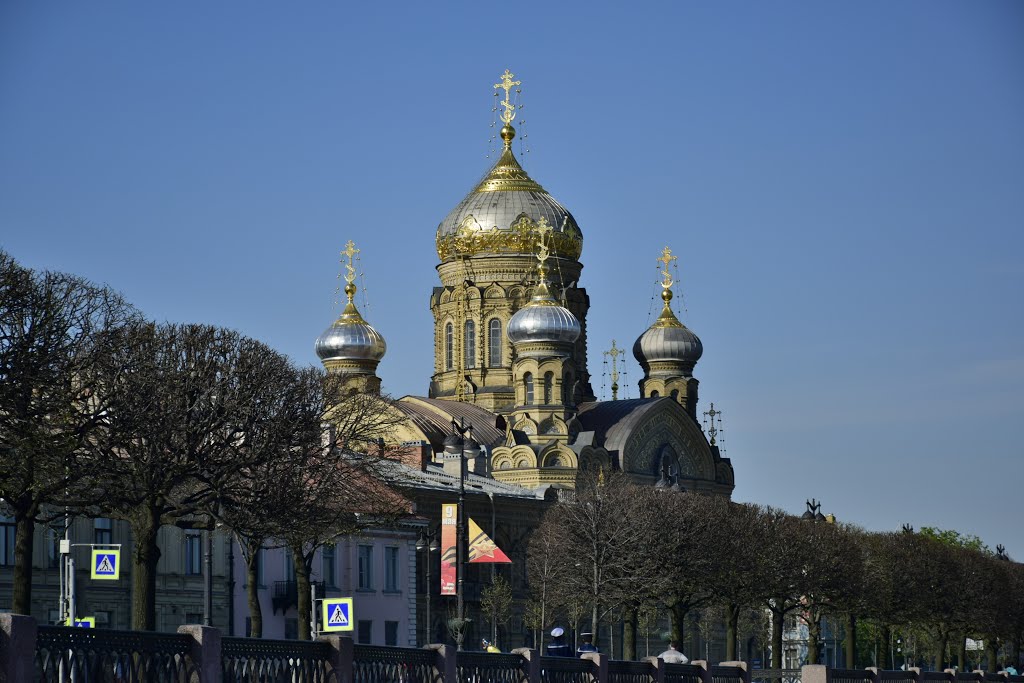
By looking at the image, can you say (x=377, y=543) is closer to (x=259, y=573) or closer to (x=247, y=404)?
(x=259, y=573)

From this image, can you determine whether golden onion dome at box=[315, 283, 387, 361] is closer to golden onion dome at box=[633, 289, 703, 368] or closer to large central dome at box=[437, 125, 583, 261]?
large central dome at box=[437, 125, 583, 261]

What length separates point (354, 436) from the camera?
57.5 meters

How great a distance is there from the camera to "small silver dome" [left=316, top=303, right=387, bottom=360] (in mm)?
111875

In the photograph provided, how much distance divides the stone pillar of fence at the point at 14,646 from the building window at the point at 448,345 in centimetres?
9623

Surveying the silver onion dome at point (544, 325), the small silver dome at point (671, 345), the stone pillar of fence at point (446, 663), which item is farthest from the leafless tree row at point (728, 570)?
the stone pillar of fence at point (446, 663)

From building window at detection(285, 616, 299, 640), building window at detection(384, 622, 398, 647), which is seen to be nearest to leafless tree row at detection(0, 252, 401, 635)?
building window at detection(285, 616, 299, 640)

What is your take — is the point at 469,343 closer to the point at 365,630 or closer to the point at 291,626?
Answer: the point at 365,630

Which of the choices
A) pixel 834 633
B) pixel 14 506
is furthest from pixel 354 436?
pixel 834 633

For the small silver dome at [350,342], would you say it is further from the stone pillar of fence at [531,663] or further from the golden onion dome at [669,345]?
the stone pillar of fence at [531,663]

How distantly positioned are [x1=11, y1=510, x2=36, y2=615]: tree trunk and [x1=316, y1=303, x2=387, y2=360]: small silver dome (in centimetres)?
6791

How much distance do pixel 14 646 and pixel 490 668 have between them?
408 inches

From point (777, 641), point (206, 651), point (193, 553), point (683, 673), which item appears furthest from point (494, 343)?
point (206, 651)

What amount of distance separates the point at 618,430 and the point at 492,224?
14.0 metres

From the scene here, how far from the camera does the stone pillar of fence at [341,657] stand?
24297 mm
